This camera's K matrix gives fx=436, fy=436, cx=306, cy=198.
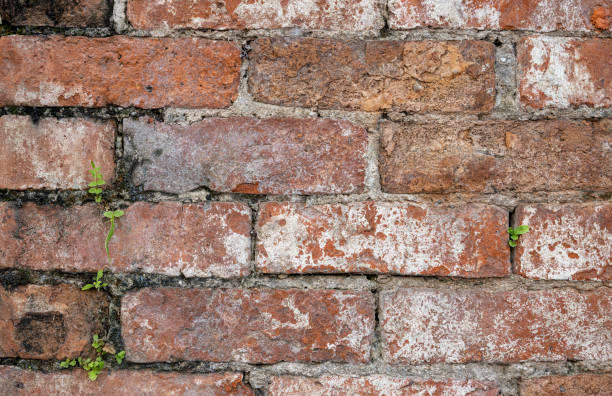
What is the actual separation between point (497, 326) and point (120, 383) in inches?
26.4

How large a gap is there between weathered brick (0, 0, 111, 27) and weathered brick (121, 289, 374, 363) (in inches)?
19.5

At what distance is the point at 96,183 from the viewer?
0.76 m

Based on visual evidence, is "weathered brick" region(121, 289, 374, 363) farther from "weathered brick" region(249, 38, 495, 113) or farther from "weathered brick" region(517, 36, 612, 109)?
"weathered brick" region(517, 36, 612, 109)

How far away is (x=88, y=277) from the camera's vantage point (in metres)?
0.78

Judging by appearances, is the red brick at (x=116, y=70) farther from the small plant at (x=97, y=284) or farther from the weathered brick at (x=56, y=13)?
the small plant at (x=97, y=284)

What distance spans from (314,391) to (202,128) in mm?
505

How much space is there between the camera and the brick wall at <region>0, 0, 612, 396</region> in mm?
766

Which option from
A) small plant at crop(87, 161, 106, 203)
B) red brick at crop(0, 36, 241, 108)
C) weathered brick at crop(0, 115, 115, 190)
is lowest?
small plant at crop(87, 161, 106, 203)

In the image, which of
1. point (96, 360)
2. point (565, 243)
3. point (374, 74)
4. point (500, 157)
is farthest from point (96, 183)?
point (565, 243)

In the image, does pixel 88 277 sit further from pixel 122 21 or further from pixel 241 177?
pixel 122 21

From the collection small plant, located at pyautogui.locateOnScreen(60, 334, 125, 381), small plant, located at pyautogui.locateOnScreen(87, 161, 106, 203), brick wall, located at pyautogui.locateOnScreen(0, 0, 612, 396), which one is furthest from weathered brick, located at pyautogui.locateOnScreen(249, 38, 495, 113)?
small plant, located at pyautogui.locateOnScreen(60, 334, 125, 381)

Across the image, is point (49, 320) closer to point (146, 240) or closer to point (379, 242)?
point (146, 240)

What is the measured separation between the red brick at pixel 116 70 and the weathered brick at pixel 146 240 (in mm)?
194

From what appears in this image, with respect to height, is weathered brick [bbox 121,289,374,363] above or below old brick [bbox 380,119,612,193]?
below
